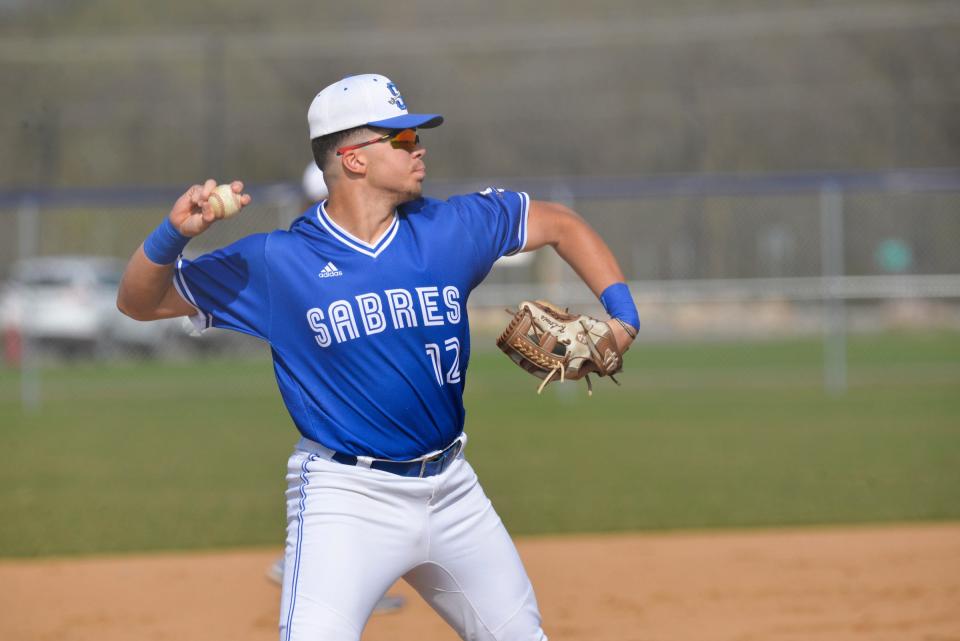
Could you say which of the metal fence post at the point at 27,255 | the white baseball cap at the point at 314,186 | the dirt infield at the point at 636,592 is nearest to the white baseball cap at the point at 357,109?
the white baseball cap at the point at 314,186

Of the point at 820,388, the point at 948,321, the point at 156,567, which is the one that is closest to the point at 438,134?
the point at 948,321

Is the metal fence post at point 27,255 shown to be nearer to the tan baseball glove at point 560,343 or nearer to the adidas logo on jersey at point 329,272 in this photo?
the adidas logo on jersey at point 329,272

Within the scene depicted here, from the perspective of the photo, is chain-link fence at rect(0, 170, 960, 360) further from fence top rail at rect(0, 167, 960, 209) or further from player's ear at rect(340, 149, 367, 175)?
player's ear at rect(340, 149, 367, 175)

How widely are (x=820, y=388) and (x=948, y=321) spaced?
14.4 meters

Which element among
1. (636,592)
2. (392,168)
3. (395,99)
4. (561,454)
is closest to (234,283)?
(392,168)

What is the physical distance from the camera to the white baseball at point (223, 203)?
10.5 feet

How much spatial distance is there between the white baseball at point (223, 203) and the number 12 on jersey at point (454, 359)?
602mm

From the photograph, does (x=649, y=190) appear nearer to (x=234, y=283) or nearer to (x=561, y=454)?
(x=561, y=454)

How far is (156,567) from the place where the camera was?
6531 mm

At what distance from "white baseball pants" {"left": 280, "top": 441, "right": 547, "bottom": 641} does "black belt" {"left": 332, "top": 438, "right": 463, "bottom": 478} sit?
0.07ft

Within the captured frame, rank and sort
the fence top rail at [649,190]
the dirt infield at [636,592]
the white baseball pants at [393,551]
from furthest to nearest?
the fence top rail at [649,190] < the dirt infield at [636,592] < the white baseball pants at [393,551]

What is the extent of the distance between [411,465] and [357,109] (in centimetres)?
94

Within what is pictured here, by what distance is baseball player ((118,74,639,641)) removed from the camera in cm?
322

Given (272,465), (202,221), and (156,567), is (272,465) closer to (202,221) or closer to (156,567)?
(156,567)
